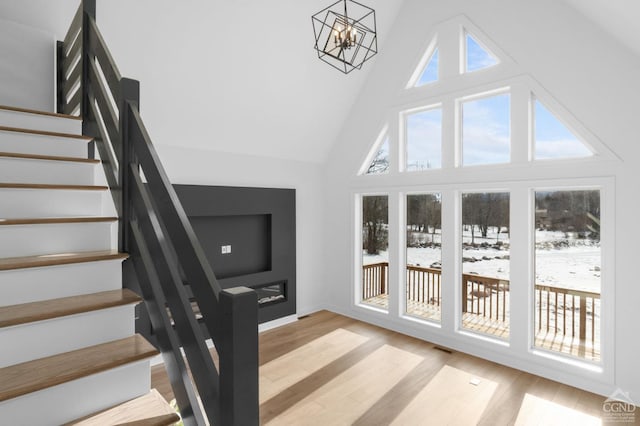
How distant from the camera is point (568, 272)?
3408mm

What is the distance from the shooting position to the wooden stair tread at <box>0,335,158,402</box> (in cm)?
105

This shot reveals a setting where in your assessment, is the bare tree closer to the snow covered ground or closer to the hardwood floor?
the snow covered ground

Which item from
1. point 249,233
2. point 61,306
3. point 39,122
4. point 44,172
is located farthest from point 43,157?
point 249,233

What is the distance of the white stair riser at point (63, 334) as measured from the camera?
1.17 metres

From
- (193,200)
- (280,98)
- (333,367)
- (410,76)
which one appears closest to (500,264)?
(333,367)

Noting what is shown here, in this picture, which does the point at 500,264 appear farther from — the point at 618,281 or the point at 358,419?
the point at 358,419

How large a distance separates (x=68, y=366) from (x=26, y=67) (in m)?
2.48

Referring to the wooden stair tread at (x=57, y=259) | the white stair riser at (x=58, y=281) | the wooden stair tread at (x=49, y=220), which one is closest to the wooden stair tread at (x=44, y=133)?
the wooden stair tread at (x=49, y=220)

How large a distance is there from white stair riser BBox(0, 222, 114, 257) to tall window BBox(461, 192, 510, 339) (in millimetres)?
3636

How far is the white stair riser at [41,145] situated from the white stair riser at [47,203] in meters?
0.41

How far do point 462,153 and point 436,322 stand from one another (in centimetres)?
209

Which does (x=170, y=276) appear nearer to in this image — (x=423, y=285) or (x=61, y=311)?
(x=61, y=311)

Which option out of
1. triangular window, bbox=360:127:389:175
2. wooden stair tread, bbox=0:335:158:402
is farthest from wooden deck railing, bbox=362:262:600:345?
wooden stair tread, bbox=0:335:158:402

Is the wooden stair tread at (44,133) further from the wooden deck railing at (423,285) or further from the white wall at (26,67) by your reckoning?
the wooden deck railing at (423,285)
